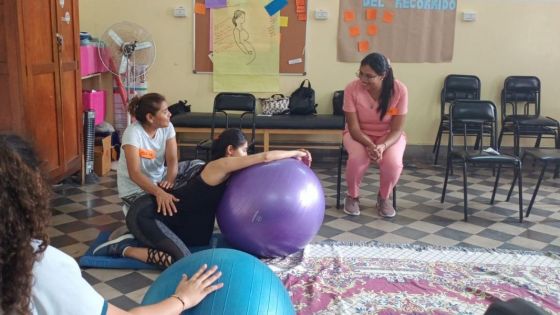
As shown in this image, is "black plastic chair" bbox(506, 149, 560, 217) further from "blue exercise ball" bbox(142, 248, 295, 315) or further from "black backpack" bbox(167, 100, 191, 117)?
"black backpack" bbox(167, 100, 191, 117)

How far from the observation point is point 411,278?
2.68 m

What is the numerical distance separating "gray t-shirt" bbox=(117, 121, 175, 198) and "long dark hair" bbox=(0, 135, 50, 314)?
2083 millimetres

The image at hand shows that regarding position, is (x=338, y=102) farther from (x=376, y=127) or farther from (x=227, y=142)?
(x=227, y=142)

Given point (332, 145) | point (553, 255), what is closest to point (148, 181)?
point (553, 255)

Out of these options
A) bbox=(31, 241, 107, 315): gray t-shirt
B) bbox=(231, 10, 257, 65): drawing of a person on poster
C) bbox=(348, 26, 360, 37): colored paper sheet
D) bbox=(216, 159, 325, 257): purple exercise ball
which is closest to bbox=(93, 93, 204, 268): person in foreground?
bbox=(216, 159, 325, 257): purple exercise ball

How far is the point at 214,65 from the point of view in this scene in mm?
5422

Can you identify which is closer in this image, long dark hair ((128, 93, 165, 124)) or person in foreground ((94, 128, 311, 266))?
person in foreground ((94, 128, 311, 266))

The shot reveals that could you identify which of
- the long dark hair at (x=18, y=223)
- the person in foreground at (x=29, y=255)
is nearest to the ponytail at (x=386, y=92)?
the person in foreground at (x=29, y=255)

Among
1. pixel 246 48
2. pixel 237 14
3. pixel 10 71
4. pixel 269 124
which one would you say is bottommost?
pixel 269 124

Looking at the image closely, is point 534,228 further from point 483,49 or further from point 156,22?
point 156,22

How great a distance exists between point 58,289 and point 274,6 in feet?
15.3

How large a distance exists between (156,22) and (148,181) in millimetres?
2933

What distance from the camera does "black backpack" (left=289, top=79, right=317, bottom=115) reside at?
5348 mm

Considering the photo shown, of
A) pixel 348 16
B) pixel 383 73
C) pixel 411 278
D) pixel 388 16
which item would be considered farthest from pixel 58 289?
pixel 388 16
